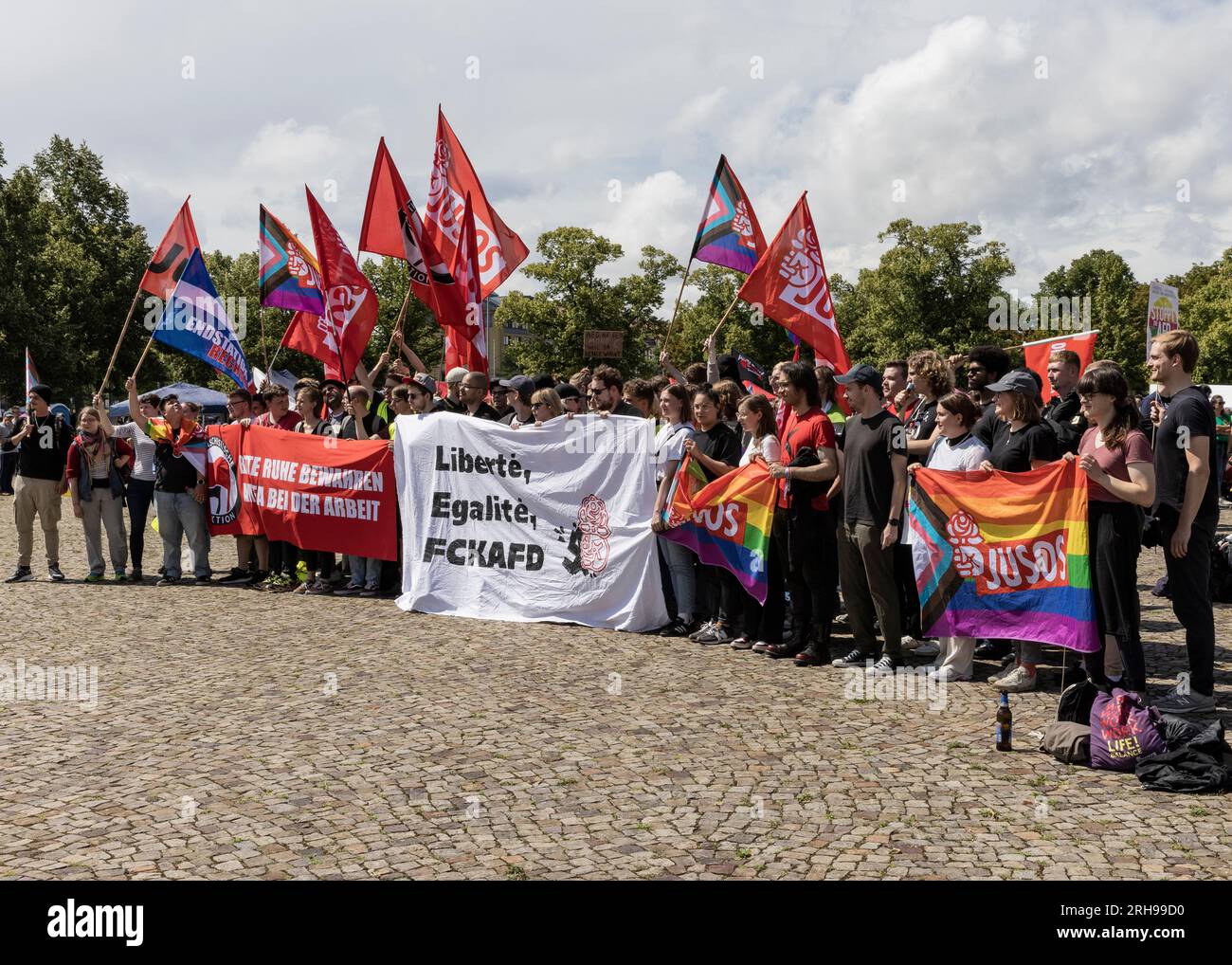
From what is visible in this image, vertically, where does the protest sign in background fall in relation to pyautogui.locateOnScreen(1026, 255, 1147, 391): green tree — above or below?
below

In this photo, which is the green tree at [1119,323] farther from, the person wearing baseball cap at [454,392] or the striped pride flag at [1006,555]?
the striped pride flag at [1006,555]

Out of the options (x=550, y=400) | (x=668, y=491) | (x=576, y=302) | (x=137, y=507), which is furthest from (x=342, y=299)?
(x=576, y=302)

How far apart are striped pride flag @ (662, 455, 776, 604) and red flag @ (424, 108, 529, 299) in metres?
4.88

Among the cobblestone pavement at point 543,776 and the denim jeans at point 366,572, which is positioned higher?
the denim jeans at point 366,572

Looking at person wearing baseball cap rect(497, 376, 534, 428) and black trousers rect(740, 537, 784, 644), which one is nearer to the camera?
black trousers rect(740, 537, 784, 644)

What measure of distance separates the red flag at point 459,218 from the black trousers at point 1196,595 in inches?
333

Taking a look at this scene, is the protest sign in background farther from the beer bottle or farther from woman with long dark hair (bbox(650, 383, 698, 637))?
the beer bottle

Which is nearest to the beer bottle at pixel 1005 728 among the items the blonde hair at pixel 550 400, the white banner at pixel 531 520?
the white banner at pixel 531 520

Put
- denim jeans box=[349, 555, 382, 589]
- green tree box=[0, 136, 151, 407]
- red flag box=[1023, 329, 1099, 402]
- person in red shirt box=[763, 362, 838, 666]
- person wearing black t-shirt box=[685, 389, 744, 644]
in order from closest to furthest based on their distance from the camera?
person in red shirt box=[763, 362, 838, 666]
person wearing black t-shirt box=[685, 389, 744, 644]
denim jeans box=[349, 555, 382, 589]
red flag box=[1023, 329, 1099, 402]
green tree box=[0, 136, 151, 407]

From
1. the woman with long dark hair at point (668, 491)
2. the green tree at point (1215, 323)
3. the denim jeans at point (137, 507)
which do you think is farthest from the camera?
the green tree at point (1215, 323)

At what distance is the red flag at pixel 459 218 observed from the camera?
44.0 feet

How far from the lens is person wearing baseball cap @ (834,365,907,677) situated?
316 inches

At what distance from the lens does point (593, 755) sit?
5957mm

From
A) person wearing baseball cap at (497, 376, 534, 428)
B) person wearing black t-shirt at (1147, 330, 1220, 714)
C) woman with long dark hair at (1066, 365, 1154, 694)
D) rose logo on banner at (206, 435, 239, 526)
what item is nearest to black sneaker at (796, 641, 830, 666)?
woman with long dark hair at (1066, 365, 1154, 694)
